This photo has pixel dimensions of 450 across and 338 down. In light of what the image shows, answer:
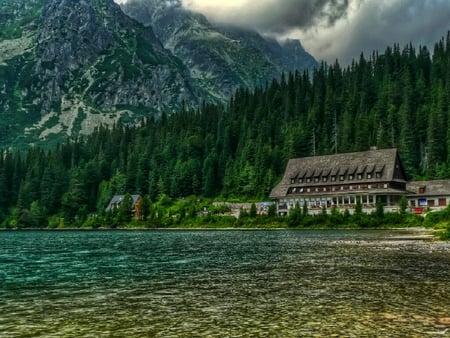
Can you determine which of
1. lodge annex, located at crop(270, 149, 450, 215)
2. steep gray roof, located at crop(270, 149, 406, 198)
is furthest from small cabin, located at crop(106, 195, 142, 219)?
lodge annex, located at crop(270, 149, 450, 215)

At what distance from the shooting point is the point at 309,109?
180 m

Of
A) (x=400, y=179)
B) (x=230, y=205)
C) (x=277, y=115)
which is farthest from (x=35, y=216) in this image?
(x=400, y=179)

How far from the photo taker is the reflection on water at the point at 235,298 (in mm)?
16594

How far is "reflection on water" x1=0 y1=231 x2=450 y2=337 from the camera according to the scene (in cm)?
1659

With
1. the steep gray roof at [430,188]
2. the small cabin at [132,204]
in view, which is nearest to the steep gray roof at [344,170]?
the steep gray roof at [430,188]

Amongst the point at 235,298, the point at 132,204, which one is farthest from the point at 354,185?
the point at 235,298

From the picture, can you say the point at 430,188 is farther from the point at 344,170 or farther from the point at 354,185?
the point at 344,170

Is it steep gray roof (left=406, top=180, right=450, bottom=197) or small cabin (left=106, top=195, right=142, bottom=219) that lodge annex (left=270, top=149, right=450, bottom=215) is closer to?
steep gray roof (left=406, top=180, right=450, bottom=197)

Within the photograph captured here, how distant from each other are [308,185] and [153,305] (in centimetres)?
11116

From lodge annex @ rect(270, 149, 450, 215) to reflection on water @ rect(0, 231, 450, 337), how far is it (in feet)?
247

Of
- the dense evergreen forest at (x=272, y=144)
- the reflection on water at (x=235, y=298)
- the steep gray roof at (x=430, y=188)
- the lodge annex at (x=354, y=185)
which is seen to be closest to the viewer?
the reflection on water at (x=235, y=298)

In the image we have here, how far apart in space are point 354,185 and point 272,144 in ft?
170

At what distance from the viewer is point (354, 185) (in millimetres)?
121812

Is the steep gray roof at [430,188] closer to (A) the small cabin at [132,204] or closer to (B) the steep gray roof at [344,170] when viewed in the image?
(B) the steep gray roof at [344,170]
